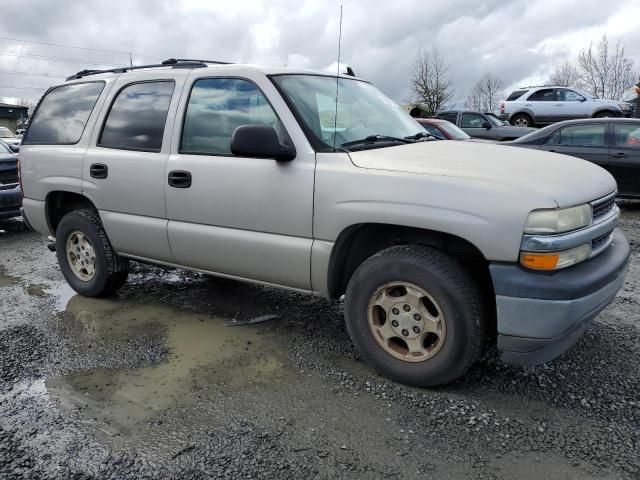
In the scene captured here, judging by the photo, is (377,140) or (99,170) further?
(99,170)

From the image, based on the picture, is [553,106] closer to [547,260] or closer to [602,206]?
[602,206]

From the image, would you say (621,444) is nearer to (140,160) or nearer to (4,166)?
(140,160)

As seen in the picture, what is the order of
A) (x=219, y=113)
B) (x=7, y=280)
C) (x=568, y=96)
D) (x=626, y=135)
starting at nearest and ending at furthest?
(x=219, y=113), (x=7, y=280), (x=626, y=135), (x=568, y=96)

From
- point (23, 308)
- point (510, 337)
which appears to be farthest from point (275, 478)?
point (23, 308)

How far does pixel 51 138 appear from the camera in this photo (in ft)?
15.9

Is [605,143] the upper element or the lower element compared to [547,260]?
upper

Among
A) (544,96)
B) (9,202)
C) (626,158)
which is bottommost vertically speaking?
(9,202)


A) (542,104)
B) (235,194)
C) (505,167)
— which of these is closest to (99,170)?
(235,194)

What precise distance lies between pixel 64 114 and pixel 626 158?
315 inches

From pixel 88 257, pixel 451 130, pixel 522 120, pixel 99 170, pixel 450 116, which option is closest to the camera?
pixel 99 170

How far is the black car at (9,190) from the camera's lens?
25.8 feet

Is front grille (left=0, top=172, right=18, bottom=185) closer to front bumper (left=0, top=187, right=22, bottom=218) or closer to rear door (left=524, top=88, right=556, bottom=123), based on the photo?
front bumper (left=0, top=187, right=22, bottom=218)

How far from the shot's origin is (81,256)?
4820 millimetres

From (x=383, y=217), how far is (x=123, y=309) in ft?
8.57
